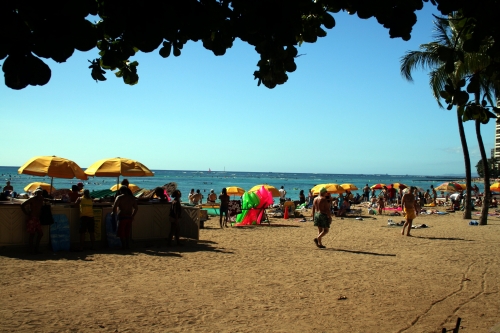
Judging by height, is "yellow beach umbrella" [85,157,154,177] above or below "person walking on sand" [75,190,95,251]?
above

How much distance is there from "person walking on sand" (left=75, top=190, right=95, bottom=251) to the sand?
505mm

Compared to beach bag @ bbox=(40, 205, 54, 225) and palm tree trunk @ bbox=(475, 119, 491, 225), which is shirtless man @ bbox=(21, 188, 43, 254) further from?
palm tree trunk @ bbox=(475, 119, 491, 225)

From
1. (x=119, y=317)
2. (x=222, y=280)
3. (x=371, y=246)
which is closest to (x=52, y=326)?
(x=119, y=317)

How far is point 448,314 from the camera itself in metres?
5.41

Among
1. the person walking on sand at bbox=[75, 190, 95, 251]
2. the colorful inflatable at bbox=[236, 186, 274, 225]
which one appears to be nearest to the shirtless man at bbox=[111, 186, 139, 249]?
the person walking on sand at bbox=[75, 190, 95, 251]

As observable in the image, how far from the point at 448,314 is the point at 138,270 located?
4.67m

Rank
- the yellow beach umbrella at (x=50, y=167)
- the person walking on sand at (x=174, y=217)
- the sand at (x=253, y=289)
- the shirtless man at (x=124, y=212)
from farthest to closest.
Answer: the yellow beach umbrella at (x=50, y=167) → the person walking on sand at (x=174, y=217) → the shirtless man at (x=124, y=212) → the sand at (x=253, y=289)

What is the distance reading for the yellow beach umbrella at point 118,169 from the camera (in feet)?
37.8

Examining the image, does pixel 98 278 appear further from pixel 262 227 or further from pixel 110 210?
pixel 262 227

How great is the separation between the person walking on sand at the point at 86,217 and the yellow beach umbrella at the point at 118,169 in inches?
76.6

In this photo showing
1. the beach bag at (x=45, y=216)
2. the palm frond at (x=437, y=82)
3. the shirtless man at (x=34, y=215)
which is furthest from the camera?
the palm frond at (x=437, y=82)

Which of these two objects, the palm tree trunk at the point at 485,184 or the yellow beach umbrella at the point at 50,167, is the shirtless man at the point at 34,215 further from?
the palm tree trunk at the point at 485,184

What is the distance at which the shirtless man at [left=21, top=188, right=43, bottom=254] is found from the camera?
29.3 feet

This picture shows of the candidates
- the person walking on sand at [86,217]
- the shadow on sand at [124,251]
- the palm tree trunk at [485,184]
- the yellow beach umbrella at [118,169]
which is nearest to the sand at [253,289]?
the shadow on sand at [124,251]
